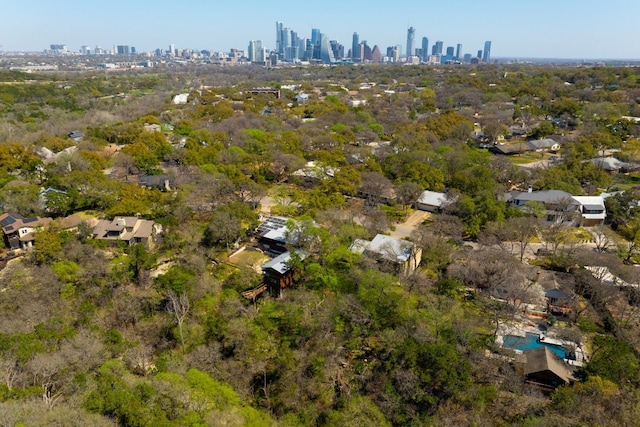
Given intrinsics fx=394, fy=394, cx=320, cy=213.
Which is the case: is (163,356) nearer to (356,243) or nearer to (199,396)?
(199,396)

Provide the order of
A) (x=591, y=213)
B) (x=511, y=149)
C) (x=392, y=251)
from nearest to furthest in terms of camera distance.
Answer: (x=392, y=251) → (x=591, y=213) → (x=511, y=149)

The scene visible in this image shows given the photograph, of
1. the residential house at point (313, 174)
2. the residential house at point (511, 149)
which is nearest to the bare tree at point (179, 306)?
the residential house at point (313, 174)

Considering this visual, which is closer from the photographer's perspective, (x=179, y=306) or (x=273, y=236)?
(x=179, y=306)

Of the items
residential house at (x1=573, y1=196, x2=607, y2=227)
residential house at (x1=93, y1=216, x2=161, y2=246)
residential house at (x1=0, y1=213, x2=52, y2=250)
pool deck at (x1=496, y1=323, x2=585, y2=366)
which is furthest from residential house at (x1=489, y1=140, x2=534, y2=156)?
residential house at (x1=0, y1=213, x2=52, y2=250)

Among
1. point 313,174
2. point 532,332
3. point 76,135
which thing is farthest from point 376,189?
point 76,135

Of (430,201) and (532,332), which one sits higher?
(430,201)

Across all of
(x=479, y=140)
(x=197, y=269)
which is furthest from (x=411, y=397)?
(x=479, y=140)

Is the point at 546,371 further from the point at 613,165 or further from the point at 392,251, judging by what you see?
the point at 613,165
